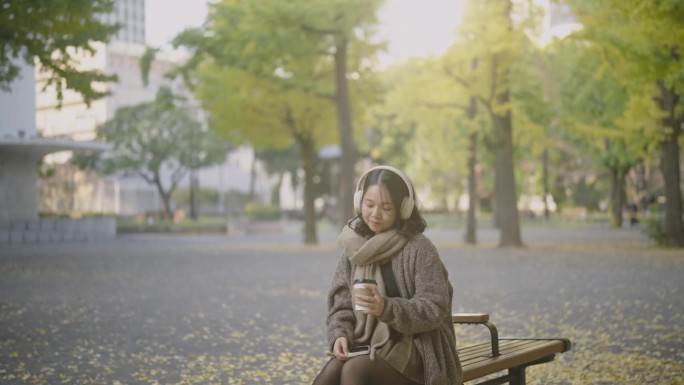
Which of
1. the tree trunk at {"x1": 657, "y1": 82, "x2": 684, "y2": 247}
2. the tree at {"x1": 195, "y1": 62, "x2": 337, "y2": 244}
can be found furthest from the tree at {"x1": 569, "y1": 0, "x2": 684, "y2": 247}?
the tree at {"x1": 195, "y1": 62, "x2": 337, "y2": 244}

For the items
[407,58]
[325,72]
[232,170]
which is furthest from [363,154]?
[407,58]

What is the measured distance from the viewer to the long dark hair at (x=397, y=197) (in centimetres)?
402

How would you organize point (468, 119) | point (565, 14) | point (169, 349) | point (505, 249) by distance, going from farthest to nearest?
point (468, 119) → point (505, 249) → point (565, 14) → point (169, 349)

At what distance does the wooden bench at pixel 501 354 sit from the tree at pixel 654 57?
32.5 feet

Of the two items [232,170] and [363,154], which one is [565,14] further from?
[232,170]

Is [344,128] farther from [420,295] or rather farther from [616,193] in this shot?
[420,295]

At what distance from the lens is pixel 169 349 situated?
8781 millimetres

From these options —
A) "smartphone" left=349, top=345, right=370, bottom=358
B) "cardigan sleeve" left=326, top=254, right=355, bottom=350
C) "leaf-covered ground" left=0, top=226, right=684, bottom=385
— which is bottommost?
"leaf-covered ground" left=0, top=226, right=684, bottom=385

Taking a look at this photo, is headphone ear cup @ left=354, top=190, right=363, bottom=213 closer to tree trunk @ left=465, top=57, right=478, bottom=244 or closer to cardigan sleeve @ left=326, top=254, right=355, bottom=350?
cardigan sleeve @ left=326, top=254, right=355, bottom=350

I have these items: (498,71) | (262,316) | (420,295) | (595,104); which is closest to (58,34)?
(262,316)

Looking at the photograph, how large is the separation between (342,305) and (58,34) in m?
13.0

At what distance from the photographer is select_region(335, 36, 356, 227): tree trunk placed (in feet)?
92.1

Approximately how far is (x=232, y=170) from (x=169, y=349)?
83469 mm

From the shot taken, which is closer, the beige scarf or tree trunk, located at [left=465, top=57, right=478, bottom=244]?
the beige scarf
